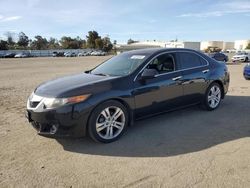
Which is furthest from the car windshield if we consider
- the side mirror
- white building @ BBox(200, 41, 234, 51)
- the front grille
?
white building @ BBox(200, 41, 234, 51)

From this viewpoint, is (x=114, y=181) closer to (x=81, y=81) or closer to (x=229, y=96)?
(x=81, y=81)

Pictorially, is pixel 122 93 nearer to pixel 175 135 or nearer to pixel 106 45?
pixel 175 135

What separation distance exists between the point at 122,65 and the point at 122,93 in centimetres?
97

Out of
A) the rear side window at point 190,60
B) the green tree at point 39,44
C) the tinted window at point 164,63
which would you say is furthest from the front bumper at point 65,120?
the green tree at point 39,44

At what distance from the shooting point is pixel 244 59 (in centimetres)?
3153

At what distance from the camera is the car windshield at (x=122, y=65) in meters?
5.46

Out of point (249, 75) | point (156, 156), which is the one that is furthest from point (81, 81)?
point (249, 75)

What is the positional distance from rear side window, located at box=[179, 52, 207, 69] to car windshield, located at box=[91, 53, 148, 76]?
0.96 meters

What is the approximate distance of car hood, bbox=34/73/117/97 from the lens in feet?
15.1

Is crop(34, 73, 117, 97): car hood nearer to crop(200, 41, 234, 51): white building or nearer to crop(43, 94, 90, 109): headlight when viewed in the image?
crop(43, 94, 90, 109): headlight

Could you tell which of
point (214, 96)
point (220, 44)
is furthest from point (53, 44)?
point (214, 96)

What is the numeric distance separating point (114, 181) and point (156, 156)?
3.08ft

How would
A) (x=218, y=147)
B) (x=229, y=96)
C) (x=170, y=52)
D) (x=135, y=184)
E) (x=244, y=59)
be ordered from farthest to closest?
1. (x=244, y=59)
2. (x=229, y=96)
3. (x=170, y=52)
4. (x=218, y=147)
5. (x=135, y=184)

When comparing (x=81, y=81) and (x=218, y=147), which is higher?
(x=81, y=81)
